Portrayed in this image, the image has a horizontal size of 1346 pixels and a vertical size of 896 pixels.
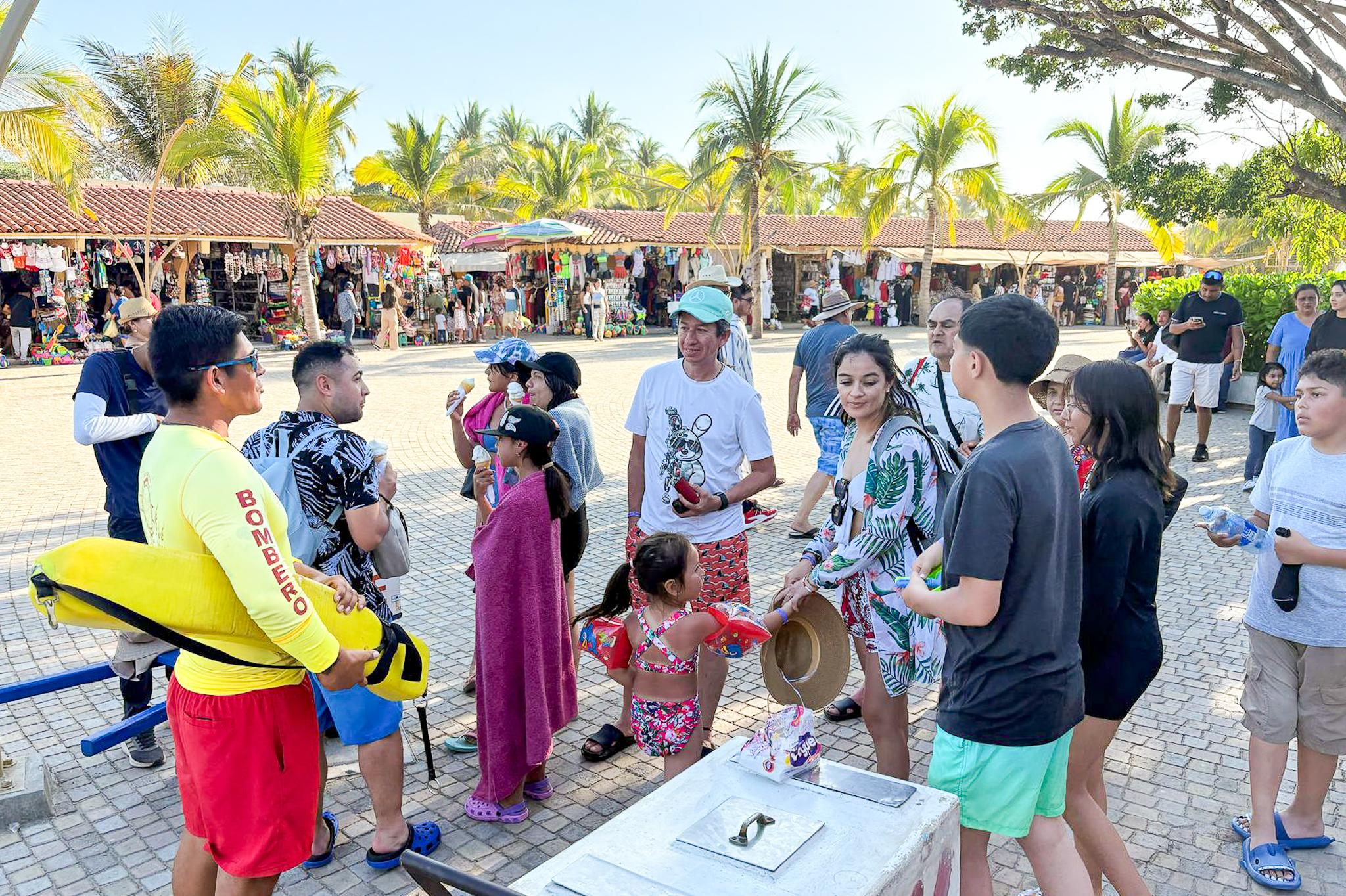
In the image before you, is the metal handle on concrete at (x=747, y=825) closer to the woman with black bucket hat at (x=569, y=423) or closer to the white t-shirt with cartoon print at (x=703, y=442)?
the white t-shirt with cartoon print at (x=703, y=442)

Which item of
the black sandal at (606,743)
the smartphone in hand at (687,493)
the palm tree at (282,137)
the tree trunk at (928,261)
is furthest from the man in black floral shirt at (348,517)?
the tree trunk at (928,261)

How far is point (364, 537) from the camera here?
319 centimetres

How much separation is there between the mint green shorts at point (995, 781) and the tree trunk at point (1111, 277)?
34.5 meters

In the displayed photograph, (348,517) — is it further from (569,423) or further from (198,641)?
(569,423)

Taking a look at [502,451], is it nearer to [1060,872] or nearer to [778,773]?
[778,773]

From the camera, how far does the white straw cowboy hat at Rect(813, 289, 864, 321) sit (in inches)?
297

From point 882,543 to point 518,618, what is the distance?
1418 millimetres

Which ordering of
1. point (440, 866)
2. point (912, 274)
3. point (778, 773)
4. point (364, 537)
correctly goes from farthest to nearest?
1. point (912, 274)
2. point (364, 537)
3. point (778, 773)
4. point (440, 866)

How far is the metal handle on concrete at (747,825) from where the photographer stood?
2.03m

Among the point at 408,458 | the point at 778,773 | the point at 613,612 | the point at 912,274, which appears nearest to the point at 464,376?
the point at 408,458

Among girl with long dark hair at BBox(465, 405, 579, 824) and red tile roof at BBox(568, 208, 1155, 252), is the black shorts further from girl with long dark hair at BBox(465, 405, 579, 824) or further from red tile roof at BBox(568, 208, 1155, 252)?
red tile roof at BBox(568, 208, 1155, 252)

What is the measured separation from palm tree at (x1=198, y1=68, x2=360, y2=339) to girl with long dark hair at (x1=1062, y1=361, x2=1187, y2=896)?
67.8 ft

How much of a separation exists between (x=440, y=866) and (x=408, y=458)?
9482 millimetres

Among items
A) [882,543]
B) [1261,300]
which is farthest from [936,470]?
[1261,300]
